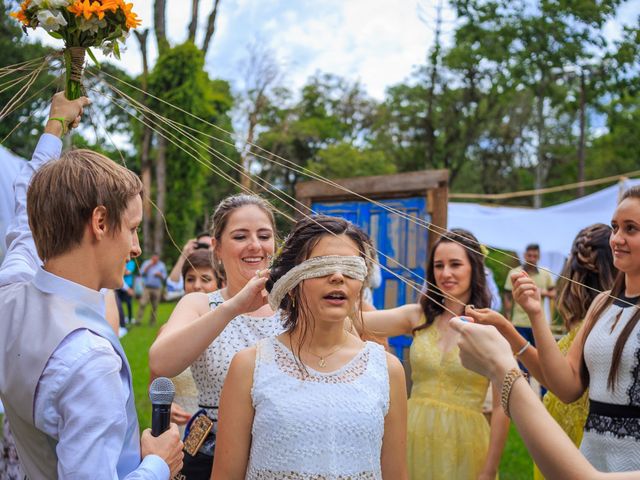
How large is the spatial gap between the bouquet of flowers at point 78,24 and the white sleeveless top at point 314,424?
123 centimetres

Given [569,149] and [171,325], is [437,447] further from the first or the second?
[569,149]

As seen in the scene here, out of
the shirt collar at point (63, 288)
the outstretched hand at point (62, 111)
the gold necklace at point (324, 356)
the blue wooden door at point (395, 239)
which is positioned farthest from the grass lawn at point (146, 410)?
the shirt collar at point (63, 288)

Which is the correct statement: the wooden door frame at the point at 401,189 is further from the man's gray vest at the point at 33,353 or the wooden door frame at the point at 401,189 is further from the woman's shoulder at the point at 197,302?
the man's gray vest at the point at 33,353

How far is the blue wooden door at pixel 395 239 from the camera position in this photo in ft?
22.2

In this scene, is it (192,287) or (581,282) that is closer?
(581,282)

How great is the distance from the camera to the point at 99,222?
169 centimetres

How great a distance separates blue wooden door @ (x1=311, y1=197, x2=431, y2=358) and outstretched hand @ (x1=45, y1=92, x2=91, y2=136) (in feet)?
14.8

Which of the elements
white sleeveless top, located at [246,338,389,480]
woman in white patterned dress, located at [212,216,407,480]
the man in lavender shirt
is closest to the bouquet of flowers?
the man in lavender shirt

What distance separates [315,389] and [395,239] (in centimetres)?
506

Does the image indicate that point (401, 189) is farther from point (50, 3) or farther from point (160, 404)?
point (160, 404)

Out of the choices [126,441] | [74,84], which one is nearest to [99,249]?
[126,441]

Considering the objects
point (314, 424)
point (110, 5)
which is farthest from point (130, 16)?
point (314, 424)

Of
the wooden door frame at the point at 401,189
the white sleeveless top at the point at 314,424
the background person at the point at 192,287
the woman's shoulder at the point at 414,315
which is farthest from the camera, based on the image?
the wooden door frame at the point at 401,189

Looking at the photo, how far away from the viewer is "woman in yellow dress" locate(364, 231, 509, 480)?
136 inches
